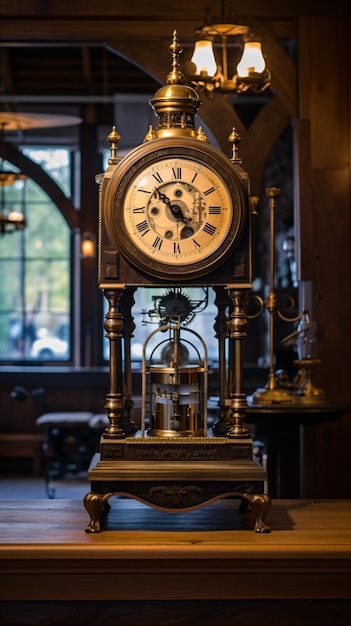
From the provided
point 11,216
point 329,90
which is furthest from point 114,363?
point 11,216

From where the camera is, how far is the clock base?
7.80 ft

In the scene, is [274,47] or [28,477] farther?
[28,477]

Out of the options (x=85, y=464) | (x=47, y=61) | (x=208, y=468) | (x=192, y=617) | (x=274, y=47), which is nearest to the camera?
(x=192, y=617)

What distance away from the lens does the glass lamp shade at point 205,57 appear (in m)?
4.78

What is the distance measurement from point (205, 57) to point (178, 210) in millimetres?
2564

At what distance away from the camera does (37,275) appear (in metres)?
11.6

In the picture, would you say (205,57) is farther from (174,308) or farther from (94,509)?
(94,509)

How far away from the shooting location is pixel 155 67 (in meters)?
5.15

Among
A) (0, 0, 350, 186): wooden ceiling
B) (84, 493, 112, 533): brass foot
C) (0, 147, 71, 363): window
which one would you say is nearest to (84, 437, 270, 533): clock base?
(84, 493, 112, 533): brass foot

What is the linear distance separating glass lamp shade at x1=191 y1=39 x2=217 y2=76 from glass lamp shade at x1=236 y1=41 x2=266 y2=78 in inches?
6.1

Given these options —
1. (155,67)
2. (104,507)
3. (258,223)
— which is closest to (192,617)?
(104,507)

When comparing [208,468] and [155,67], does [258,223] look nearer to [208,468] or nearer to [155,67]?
[155,67]

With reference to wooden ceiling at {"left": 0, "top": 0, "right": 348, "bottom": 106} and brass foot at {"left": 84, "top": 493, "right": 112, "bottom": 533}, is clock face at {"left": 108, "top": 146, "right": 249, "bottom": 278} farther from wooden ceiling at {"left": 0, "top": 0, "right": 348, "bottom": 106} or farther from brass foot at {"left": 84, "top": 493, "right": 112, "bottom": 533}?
wooden ceiling at {"left": 0, "top": 0, "right": 348, "bottom": 106}

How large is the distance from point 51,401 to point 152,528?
25.7ft
